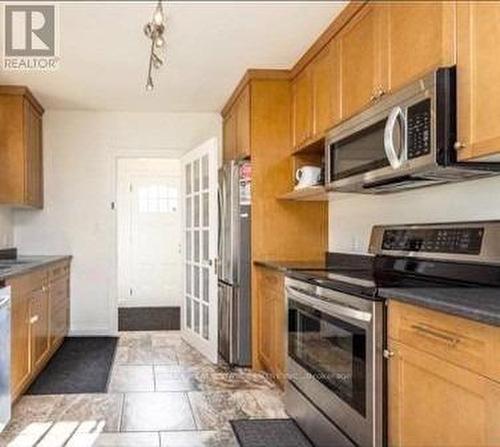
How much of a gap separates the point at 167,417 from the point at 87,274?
278 centimetres

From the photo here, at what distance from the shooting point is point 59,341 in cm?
505

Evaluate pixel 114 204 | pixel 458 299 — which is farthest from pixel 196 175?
pixel 458 299

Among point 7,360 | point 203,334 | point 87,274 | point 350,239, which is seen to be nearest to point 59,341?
point 87,274

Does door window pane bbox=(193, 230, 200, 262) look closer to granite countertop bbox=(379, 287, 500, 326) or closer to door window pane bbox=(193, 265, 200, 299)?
door window pane bbox=(193, 265, 200, 299)

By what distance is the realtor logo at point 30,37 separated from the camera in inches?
123

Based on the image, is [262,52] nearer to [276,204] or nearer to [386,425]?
[276,204]

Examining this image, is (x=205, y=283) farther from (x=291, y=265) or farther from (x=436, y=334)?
(x=436, y=334)

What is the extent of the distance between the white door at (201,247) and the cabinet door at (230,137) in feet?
1.02

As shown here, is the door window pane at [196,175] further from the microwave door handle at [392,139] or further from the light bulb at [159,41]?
the microwave door handle at [392,139]

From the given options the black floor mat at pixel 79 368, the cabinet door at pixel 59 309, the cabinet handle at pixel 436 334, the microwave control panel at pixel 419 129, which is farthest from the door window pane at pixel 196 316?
the cabinet handle at pixel 436 334

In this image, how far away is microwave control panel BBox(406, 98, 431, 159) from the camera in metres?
2.18

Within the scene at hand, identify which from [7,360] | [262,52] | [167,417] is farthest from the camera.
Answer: [262,52]

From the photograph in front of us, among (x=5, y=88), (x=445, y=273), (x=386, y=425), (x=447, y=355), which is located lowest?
(x=386, y=425)

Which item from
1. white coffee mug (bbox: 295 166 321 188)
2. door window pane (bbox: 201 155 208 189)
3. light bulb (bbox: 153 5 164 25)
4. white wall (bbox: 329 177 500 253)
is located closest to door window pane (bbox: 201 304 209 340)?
door window pane (bbox: 201 155 208 189)
